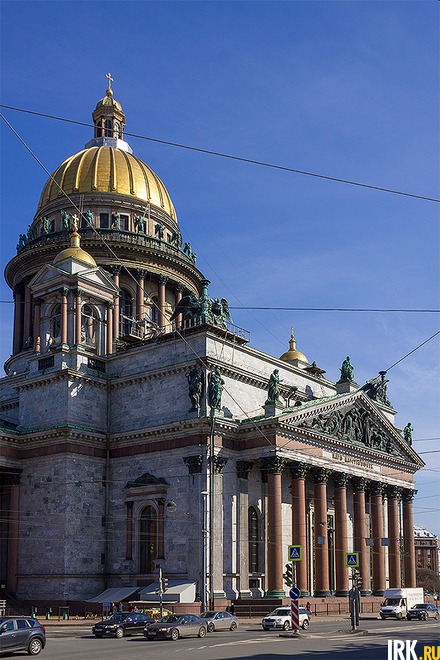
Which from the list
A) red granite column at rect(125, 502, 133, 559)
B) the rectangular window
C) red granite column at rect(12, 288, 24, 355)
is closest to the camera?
red granite column at rect(125, 502, 133, 559)

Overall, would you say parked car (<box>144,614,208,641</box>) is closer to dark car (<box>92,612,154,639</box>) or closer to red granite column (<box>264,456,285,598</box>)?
dark car (<box>92,612,154,639</box>)

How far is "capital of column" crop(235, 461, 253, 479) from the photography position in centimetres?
5684

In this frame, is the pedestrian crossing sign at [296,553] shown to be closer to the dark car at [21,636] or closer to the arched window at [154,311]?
the dark car at [21,636]

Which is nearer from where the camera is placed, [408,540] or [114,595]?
[114,595]

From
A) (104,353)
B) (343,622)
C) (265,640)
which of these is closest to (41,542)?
(104,353)

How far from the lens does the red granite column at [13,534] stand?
5853 cm

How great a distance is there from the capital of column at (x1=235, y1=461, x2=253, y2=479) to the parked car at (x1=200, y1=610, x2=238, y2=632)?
13580mm

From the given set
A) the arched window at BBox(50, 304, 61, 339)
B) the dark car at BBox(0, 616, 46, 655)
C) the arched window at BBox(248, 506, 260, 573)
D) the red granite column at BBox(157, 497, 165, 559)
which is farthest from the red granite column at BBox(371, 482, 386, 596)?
the dark car at BBox(0, 616, 46, 655)

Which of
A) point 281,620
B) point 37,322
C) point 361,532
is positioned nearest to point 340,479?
point 361,532

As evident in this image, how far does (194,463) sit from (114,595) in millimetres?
9676

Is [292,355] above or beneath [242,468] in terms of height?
above

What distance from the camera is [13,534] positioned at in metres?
58.9

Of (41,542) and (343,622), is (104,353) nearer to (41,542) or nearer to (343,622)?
(41,542)

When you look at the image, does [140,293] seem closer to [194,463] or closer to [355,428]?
[355,428]
